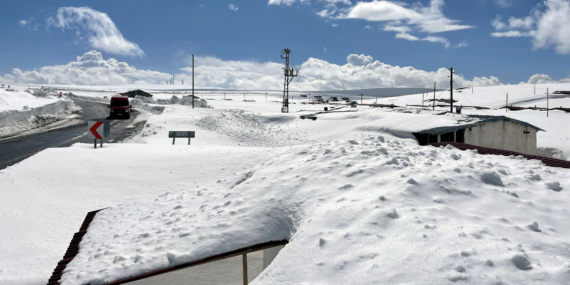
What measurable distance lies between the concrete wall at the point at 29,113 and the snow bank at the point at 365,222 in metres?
28.4

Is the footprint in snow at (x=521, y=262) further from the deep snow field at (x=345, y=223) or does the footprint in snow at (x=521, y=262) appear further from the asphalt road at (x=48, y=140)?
the asphalt road at (x=48, y=140)

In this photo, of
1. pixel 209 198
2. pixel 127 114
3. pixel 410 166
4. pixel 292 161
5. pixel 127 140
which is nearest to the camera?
pixel 410 166

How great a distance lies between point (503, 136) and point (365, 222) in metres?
27.2

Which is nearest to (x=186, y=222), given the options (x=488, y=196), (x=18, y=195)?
(x=488, y=196)

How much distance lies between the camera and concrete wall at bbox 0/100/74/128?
96.3 ft

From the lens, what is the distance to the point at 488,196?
18.2ft

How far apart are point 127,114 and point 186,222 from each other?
3498 centimetres

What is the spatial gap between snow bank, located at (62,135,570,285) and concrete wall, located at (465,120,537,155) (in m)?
19.6

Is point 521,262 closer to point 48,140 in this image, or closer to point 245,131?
point 48,140

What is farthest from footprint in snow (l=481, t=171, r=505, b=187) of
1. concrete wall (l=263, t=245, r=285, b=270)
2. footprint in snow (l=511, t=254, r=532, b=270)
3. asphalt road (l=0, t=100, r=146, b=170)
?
asphalt road (l=0, t=100, r=146, b=170)

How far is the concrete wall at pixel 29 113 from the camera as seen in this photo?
29359 millimetres

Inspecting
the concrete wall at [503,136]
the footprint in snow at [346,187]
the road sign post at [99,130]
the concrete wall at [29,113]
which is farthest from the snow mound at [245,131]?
the footprint in snow at [346,187]

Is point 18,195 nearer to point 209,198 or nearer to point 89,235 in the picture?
point 89,235

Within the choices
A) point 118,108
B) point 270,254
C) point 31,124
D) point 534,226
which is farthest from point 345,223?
point 118,108
